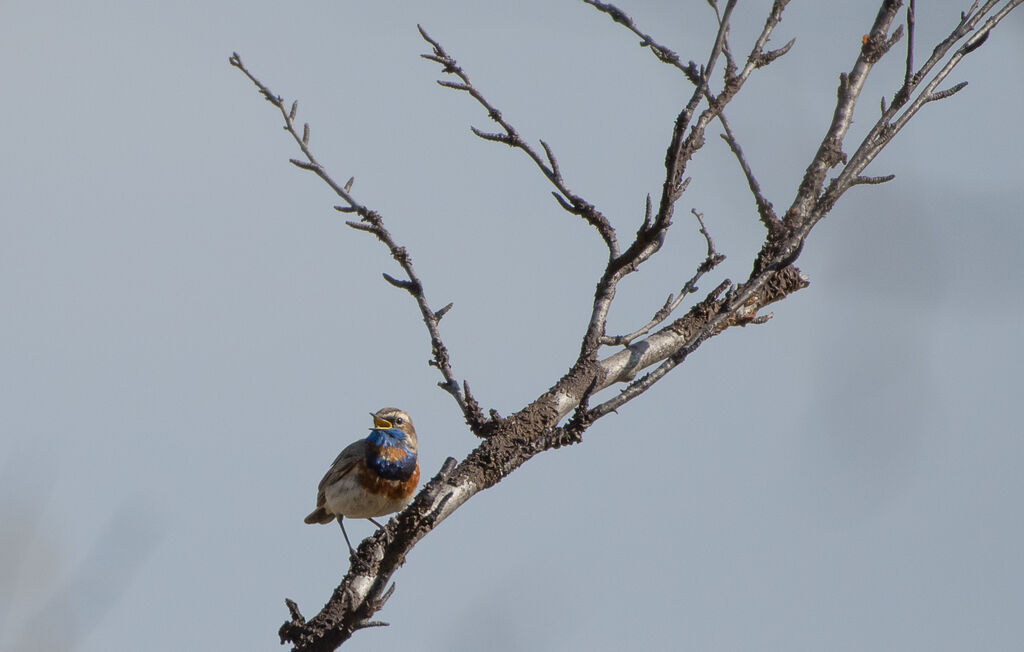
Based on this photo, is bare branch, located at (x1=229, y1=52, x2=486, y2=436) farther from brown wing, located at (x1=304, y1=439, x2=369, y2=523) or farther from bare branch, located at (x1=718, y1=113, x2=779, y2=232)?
brown wing, located at (x1=304, y1=439, x2=369, y2=523)

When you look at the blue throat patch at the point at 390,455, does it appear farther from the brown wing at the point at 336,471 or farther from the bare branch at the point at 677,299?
the bare branch at the point at 677,299

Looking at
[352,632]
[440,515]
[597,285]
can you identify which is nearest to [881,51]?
[597,285]

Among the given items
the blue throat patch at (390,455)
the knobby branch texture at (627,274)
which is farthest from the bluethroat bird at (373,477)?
the knobby branch texture at (627,274)

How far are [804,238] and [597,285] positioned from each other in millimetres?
957

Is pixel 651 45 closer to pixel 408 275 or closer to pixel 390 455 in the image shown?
pixel 408 275

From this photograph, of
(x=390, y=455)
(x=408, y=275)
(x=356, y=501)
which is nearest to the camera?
(x=408, y=275)

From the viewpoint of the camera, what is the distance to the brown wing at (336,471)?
988 centimetres

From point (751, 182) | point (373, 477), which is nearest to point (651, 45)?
point (751, 182)

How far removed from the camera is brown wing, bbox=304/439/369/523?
9883 mm

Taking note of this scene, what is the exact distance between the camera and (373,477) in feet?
31.7

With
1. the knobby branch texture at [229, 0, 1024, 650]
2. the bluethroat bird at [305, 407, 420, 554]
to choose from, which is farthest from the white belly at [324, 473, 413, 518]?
the knobby branch texture at [229, 0, 1024, 650]

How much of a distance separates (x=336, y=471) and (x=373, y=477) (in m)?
0.47

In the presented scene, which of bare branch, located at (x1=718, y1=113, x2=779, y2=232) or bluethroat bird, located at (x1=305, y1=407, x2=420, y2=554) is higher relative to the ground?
bluethroat bird, located at (x1=305, y1=407, x2=420, y2=554)

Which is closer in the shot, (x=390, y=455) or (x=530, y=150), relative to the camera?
(x=530, y=150)
